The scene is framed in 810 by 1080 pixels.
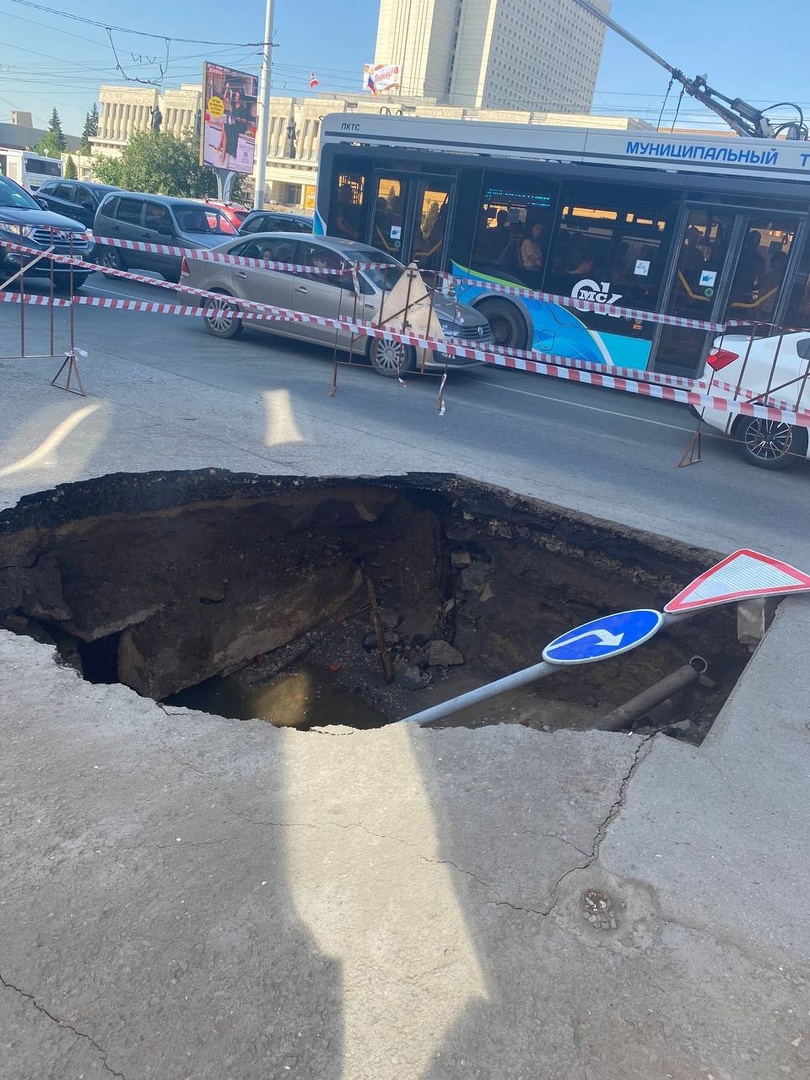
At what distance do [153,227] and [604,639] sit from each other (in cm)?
1650

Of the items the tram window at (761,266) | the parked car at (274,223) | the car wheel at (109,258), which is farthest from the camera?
the car wheel at (109,258)

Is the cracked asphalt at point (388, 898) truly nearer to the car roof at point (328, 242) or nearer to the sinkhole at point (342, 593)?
the sinkhole at point (342, 593)

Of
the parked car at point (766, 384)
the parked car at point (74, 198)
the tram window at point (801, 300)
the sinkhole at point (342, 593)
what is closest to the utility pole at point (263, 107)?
the parked car at point (74, 198)

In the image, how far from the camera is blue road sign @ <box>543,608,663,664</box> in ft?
12.8

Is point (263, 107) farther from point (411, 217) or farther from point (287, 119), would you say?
point (287, 119)

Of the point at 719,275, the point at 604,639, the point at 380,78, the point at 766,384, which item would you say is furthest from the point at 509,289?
the point at 380,78

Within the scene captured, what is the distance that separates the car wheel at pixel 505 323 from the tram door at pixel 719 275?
2.25m

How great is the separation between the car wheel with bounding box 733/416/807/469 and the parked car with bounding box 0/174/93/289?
10.2m

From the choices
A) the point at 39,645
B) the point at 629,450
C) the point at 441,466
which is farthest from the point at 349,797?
the point at 629,450

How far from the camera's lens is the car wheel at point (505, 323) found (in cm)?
1327

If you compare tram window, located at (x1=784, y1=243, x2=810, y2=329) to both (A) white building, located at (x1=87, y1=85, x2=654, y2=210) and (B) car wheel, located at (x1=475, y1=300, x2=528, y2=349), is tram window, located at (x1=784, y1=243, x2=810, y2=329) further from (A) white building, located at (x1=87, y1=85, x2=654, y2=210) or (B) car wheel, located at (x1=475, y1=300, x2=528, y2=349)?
(A) white building, located at (x1=87, y1=85, x2=654, y2=210)

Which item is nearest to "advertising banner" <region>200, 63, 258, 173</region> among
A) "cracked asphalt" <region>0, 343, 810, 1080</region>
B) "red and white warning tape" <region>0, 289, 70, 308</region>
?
"red and white warning tape" <region>0, 289, 70, 308</region>

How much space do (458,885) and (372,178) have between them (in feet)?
46.6

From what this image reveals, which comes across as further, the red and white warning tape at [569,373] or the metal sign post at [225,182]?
the metal sign post at [225,182]
